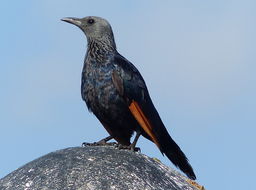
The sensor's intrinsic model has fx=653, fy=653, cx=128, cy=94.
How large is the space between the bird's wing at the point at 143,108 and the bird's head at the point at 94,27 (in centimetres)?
108

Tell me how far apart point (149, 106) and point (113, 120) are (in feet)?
2.26

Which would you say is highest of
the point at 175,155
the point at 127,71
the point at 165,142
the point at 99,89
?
the point at 127,71

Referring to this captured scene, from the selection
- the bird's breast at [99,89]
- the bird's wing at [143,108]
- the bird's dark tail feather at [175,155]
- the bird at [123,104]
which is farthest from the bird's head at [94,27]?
the bird's dark tail feather at [175,155]

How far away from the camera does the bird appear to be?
977 cm

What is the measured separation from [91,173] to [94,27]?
233 inches

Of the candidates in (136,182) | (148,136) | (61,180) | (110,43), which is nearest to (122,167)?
(136,182)

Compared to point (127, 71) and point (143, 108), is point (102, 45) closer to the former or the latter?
point (127, 71)

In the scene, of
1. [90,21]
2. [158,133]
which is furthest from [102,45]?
[158,133]

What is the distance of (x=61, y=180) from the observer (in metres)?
5.79

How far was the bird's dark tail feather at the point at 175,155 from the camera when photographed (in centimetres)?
947

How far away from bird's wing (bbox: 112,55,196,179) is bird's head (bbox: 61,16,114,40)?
1082 millimetres

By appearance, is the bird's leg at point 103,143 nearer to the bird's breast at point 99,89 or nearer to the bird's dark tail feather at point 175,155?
the bird's breast at point 99,89

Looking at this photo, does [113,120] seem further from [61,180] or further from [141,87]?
[61,180]

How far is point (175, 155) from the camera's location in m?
9.80
